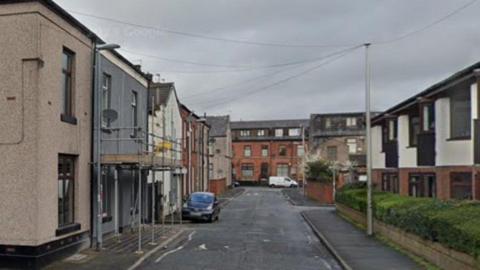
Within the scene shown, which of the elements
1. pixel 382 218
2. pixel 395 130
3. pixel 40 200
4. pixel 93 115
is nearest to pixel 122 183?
pixel 93 115

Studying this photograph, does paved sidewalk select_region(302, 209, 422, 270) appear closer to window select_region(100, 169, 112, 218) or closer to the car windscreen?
the car windscreen

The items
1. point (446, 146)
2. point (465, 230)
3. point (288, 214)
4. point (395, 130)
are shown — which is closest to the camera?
point (465, 230)

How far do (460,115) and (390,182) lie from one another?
1076 centimetres

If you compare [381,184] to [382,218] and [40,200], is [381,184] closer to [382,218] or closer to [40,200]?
[382,218]

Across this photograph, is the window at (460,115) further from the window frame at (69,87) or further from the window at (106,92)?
the window frame at (69,87)

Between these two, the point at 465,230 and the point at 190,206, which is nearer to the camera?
the point at 465,230

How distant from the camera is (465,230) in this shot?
10.9 metres

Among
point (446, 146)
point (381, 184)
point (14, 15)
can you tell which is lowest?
point (381, 184)

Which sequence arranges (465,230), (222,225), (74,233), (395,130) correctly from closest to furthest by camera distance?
(465,230)
(74,233)
(222,225)
(395,130)

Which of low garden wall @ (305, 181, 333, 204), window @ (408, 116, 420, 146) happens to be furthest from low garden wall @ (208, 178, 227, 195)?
window @ (408, 116, 420, 146)

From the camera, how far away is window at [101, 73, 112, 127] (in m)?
17.4

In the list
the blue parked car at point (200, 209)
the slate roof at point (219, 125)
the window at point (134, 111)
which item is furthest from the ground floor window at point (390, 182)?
the slate roof at point (219, 125)

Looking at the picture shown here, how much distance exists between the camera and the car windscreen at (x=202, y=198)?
93.1ft

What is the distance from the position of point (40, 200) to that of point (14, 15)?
14.7ft
